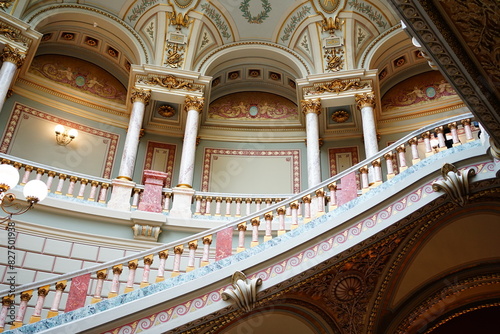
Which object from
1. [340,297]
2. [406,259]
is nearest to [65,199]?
[340,297]

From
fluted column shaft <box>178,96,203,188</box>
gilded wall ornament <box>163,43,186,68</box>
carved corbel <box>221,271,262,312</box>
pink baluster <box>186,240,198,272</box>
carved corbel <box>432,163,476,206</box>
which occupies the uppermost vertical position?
gilded wall ornament <box>163,43,186,68</box>

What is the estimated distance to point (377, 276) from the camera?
646 cm

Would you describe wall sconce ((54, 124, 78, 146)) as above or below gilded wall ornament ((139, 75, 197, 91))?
below

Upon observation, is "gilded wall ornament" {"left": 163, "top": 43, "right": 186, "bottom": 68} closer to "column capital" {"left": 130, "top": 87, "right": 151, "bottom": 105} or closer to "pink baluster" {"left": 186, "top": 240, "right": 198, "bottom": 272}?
"column capital" {"left": 130, "top": 87, "right": 151, "bottom": 105}

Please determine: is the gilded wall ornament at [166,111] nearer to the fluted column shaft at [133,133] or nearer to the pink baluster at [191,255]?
the fluted column shaft at [133,133]

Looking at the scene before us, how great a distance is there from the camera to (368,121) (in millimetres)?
11180

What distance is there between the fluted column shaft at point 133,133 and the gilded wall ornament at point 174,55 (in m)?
1.01

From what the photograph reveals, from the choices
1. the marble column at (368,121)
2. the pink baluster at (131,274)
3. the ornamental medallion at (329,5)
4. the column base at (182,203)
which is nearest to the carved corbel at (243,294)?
the pink baluster at (131,274)

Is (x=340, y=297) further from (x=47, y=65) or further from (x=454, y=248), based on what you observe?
(x=47, y=65)

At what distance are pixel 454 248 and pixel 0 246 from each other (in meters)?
6.93

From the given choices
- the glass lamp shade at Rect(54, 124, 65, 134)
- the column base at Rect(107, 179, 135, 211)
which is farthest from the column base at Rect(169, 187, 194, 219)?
the glass lamp shade at Rect(54, 124, 65, 134)

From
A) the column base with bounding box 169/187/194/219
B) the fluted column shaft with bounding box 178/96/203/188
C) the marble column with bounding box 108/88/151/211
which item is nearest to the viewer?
the marble column with bounding box 108/88/151/211

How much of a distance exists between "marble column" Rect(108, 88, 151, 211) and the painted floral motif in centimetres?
330

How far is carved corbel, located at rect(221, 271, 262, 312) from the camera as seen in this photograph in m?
5.38
